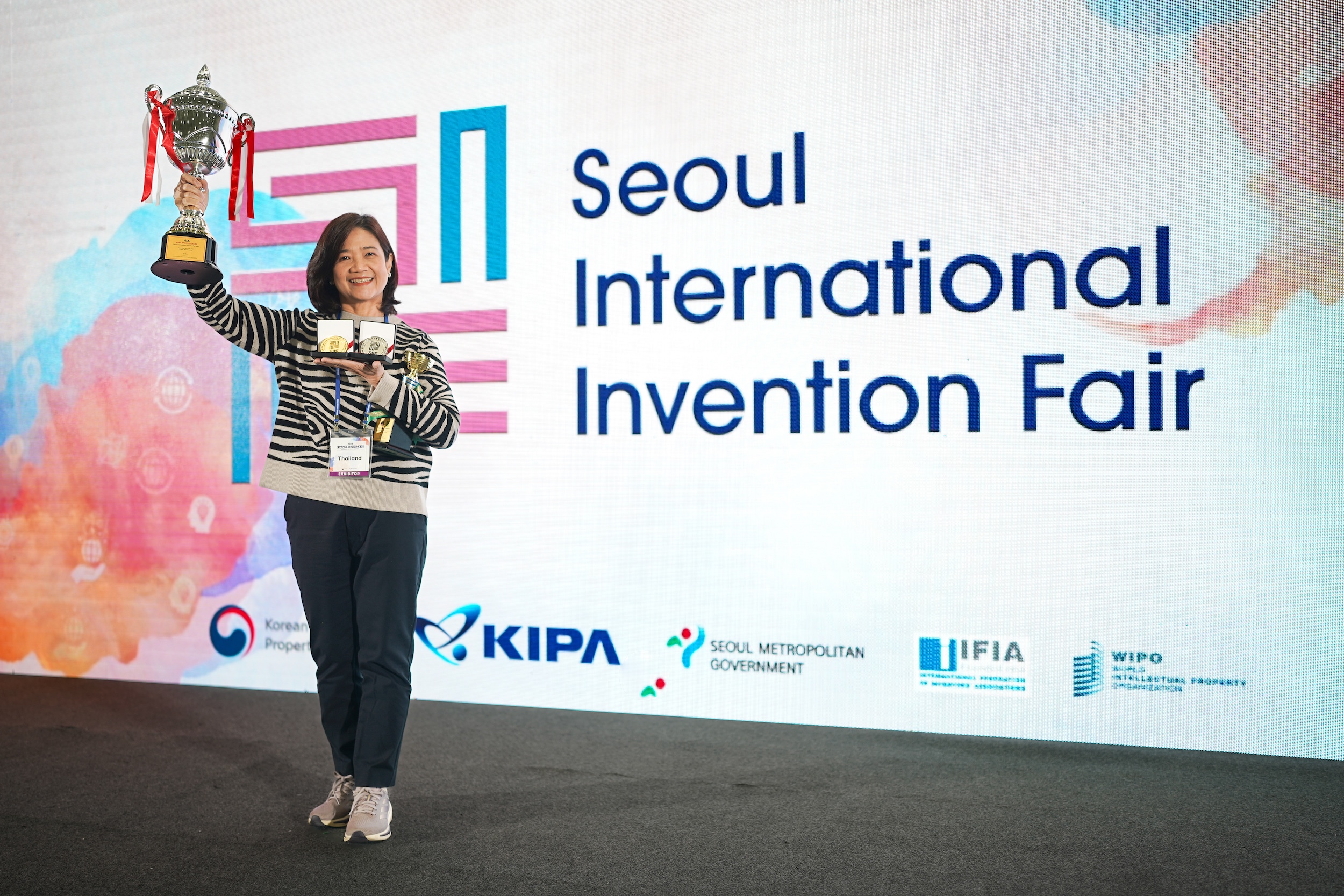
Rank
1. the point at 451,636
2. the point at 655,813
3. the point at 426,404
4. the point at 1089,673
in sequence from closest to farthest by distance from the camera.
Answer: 1. the point at 426,404
2. the point at 655,813
3. the point at 1089,673
4. the point at 451,636

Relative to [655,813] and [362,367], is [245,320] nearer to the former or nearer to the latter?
[362,367]

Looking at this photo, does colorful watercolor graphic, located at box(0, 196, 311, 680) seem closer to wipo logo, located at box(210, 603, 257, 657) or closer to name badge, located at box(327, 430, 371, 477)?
wipo logo, located at box(210, 603, 257, 657)

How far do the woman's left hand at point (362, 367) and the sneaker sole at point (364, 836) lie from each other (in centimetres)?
93

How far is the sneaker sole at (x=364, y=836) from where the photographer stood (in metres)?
2.21

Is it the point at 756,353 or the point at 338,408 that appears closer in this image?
the point at 338,408

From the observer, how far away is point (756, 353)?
11.3ft

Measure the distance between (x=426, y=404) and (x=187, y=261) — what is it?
0.55 metres

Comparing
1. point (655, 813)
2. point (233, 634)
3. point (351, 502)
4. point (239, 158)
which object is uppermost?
point (239, 158)

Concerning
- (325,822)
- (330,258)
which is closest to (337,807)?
(325,822)

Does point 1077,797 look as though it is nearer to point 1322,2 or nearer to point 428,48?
point 1322,2

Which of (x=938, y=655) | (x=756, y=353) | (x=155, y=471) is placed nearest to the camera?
(x=938, y=655)

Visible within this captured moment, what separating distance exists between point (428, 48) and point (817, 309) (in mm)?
1702

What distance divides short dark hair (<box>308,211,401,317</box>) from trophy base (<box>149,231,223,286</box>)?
0.67 ft

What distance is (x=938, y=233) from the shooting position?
3271 millimetres
